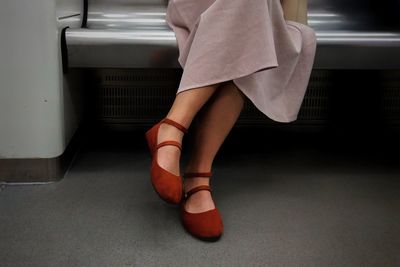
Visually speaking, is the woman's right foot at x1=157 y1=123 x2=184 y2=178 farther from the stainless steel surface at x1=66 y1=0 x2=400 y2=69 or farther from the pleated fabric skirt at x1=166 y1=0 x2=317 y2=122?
the stainless steel surface at x1=66 y1=0 x2=400 y2=69

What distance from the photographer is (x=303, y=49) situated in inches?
37.5

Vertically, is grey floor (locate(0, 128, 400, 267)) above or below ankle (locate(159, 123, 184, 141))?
below

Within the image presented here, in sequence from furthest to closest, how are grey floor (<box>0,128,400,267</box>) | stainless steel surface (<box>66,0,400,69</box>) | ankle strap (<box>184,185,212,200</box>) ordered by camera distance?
stainless steel surface (<box>66,0,400,69</box>), ankle strap (<box>184,185,212,200</box>), grey floor (<box>0,128,400,267</box>)

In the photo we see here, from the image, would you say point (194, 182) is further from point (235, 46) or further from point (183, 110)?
point (235, 46)

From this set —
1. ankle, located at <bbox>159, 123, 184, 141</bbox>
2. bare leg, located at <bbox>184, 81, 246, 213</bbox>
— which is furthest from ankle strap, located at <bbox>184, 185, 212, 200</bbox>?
ankle, located at <bbox>159, 123, 184, 141</bbox>

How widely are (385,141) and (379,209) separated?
61 cm

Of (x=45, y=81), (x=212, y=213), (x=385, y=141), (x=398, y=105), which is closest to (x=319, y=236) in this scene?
(x=212, y=213)

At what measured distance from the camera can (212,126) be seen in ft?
2.89

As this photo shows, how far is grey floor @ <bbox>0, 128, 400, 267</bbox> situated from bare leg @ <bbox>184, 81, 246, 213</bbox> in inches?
3.8

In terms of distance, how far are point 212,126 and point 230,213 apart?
197mm

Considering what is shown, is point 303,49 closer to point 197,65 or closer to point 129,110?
point 197,65

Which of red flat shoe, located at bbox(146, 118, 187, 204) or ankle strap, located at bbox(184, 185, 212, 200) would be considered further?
ankle strap, located at bbox(184, 185, 212, 200)

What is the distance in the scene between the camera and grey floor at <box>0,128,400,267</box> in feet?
2.46

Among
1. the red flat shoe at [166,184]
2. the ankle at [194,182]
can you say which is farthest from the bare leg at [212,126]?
the red flat shoe at [166,184]
